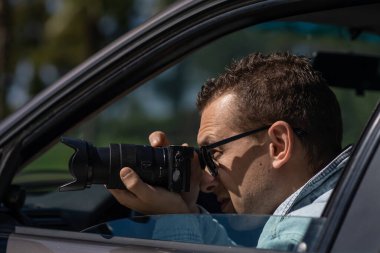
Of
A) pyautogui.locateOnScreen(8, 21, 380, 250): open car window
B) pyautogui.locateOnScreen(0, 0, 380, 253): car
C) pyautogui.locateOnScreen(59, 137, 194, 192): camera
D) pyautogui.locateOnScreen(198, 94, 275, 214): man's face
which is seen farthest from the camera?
pyautogui.locateOnScreen(198, 94, 275, 214): man's face

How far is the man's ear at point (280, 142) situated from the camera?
209cm

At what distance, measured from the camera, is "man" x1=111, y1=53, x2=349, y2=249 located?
208 cm

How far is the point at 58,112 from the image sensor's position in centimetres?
201

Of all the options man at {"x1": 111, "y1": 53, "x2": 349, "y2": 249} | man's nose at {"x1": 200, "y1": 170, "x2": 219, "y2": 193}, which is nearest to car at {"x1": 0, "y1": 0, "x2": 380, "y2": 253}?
man at {"x1": 111, "y1": 53, "x2": 349, "y2": 249}

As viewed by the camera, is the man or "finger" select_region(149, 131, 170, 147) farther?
"finger" select_region(149, 131, 170, 147)

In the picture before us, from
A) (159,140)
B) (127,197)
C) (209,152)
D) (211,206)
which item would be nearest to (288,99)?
(209,152)

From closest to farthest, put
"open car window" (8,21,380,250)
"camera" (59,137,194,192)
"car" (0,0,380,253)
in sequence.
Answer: "car" (0,0,380,253) < "open car window" (8,21,380,250) < "camera" (59,137,194,192)

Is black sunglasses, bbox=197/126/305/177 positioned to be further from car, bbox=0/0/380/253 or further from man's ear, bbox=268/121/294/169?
car, bbox=0/0/380/253

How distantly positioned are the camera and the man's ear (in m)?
0.20

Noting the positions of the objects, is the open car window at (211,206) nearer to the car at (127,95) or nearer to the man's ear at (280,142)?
the car at (127,95)

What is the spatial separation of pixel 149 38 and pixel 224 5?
0.19 meters

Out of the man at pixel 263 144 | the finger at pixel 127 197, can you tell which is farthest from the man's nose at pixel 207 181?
the finger at pixel 127 197

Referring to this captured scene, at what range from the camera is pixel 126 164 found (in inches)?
80.0

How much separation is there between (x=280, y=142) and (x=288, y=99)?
119mm
